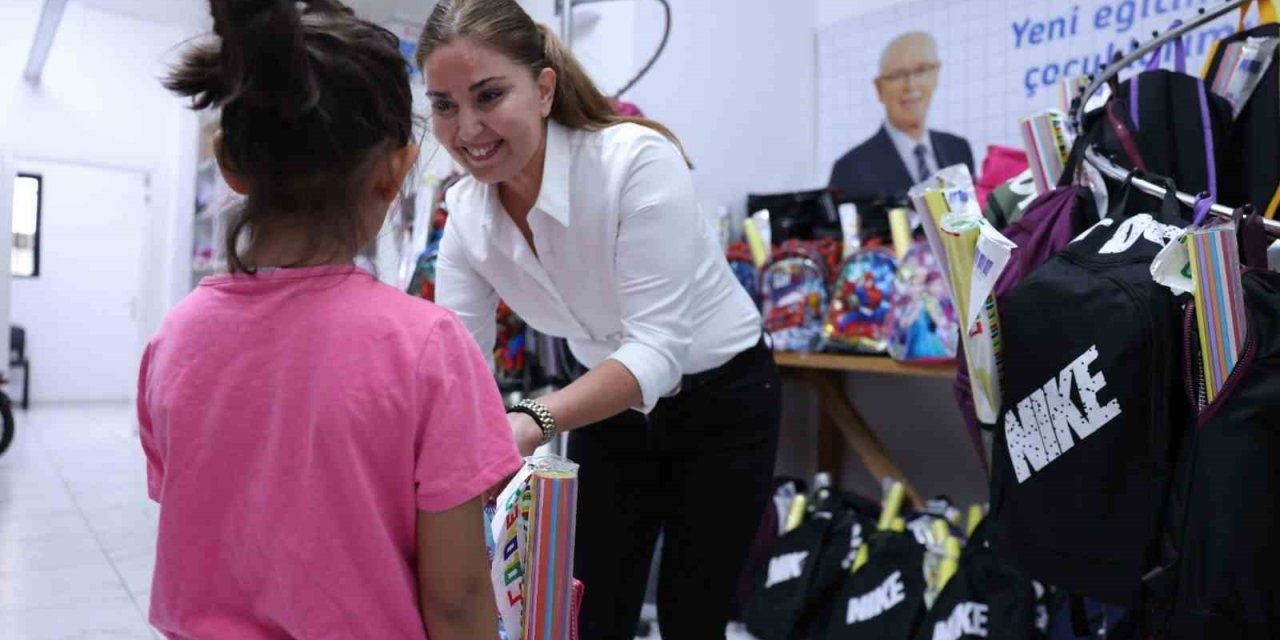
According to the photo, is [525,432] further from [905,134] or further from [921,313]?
[905,134]

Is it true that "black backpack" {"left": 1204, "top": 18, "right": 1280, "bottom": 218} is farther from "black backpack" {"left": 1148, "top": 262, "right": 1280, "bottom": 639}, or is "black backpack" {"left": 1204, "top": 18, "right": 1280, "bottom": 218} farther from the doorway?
the doorway

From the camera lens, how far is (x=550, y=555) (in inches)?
26.7

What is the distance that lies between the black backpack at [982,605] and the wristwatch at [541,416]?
120cm

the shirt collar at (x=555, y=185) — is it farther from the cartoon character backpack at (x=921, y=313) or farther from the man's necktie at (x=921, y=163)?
the man's necktie at (x=921, y=163)

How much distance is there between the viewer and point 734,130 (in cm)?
263

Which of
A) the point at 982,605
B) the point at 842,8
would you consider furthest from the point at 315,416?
the point at 842,8

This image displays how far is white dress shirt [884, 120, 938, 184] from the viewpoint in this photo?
99.4 inches

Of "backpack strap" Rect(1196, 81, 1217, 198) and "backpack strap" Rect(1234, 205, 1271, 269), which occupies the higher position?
"backpack strap" Rect(1196, 81, 1217, 198)

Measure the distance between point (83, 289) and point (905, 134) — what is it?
23.3 feet

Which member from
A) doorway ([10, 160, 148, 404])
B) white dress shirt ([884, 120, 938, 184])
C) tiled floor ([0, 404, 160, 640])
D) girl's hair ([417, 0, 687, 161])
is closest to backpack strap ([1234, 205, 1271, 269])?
girl's hair ([417, 0, 687, 161])

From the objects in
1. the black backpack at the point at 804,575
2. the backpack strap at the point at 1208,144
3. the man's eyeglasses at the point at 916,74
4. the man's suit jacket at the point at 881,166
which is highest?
the man's eyeglasses at the point at 916,74

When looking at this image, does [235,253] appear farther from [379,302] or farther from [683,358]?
[683,358]

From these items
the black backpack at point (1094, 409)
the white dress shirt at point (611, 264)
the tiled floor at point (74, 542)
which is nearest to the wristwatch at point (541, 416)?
the white dress shirt at point (611, 264)

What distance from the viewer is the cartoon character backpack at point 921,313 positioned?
6.25 feet
